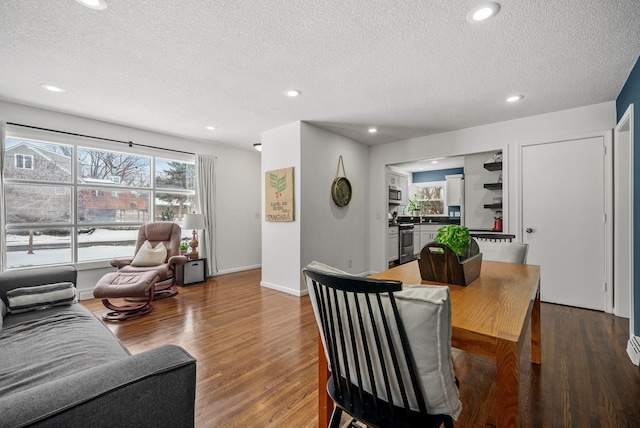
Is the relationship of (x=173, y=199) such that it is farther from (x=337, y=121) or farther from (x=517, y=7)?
(x=517, y=7)

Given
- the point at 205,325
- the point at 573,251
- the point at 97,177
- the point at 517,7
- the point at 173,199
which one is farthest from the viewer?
the point at 173,199

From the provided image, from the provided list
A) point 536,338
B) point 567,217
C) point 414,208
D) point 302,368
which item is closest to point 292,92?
point 302,368

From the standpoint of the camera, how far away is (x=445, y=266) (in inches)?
Answer: 61.8

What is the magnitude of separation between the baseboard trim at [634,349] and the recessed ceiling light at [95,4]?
4326 mm

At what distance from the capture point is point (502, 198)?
404cm

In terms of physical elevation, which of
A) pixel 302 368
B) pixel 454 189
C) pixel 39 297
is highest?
pixel 454 189

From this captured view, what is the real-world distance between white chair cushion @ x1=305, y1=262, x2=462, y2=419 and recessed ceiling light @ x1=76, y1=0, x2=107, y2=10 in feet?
7.52

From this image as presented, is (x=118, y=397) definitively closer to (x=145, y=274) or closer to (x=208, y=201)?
(x=145, y=274)

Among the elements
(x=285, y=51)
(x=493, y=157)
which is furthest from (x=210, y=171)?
(x=493, y=157)

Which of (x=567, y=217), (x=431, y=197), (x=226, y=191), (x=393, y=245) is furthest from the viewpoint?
(x=431, y=197)

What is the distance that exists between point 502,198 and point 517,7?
2848mm

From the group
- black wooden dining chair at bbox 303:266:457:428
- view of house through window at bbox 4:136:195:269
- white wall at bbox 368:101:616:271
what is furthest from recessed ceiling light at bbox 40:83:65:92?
white wall at bbox 368:101:616:271

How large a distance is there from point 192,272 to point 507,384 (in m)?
4.54

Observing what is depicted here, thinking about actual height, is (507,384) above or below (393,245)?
above
